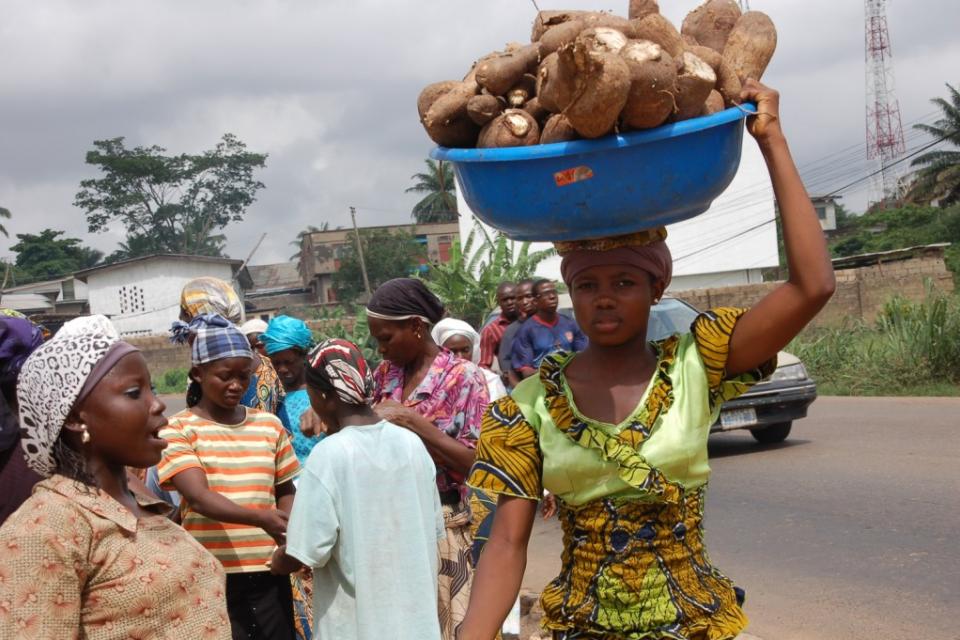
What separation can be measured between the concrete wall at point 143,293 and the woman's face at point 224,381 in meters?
44.7

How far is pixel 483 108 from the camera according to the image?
8.43ft

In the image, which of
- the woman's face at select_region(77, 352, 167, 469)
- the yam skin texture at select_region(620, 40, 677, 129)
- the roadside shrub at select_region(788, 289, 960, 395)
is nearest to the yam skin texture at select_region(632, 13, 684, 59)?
the yam skin texture at select_region(620, 40, 677, 129)

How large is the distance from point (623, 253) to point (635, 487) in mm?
568

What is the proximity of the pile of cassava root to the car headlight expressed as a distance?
8.90 m

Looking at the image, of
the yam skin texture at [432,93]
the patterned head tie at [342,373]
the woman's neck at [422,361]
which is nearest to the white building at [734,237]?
the woman's neck at [422,361]

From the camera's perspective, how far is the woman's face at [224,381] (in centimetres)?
425

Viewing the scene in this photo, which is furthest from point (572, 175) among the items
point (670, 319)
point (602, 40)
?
point (670, 319)

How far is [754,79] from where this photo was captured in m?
2.51

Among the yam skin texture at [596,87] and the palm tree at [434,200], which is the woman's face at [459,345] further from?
the palm tree at [434,200]

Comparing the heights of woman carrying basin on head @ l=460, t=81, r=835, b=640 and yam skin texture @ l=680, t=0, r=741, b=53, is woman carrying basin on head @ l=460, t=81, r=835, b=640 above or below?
below

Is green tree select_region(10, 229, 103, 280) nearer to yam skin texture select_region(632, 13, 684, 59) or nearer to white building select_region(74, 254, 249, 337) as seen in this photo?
white building select_region(74, 254, 249, 337)

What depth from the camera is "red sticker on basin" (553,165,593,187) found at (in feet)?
7.70

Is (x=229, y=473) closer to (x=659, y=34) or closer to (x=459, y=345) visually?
(x=659, y=34)

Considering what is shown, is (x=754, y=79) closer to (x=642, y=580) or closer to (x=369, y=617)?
(x=642, y=580)
